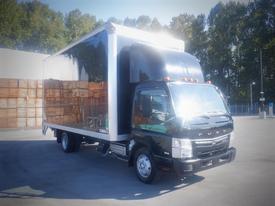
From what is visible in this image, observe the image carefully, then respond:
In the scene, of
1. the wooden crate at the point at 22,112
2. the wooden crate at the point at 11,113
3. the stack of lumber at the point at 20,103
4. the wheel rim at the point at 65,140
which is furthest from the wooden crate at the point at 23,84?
the wheel rim at the point at 65,140

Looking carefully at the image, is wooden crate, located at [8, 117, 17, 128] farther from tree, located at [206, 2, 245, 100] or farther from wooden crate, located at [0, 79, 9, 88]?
tree, located at [206, 2, 245, 100]

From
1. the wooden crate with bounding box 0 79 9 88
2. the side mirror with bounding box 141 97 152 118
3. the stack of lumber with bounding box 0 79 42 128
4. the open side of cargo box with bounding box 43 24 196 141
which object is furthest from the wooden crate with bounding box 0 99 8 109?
the side mirror with bounding box 141 97 152 118

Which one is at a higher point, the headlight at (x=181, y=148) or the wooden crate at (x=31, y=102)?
the wooden crate at (x=31, y=102)

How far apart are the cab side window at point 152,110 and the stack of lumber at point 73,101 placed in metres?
0.93

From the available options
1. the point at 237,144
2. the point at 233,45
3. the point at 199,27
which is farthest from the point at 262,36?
the point at 237,144

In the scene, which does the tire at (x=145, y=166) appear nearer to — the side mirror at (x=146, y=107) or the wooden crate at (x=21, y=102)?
the side mirror at (x=146, y=107)

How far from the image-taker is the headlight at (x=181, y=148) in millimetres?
6289

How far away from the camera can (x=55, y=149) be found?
12.3 metres

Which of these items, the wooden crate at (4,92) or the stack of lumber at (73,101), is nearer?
the stack of lumber at (73,101)

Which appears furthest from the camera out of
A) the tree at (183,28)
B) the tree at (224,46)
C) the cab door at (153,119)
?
the tree at (224,46)

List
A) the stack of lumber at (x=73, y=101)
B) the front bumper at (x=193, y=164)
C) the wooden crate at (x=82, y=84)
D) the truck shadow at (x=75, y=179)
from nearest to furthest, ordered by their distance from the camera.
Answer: the front bumper at (x=193, y=164)
the truck shadow at (x=75, y=179)
the stack of lumber at (x=73, y=101)
the wooden crate at (x=82, y=84)

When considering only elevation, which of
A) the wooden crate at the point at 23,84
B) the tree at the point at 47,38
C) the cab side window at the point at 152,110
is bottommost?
the cab side window at the point at 152,110

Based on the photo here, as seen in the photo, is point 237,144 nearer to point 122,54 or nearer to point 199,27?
point 122,54

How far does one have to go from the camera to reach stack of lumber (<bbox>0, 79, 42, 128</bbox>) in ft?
68.5
